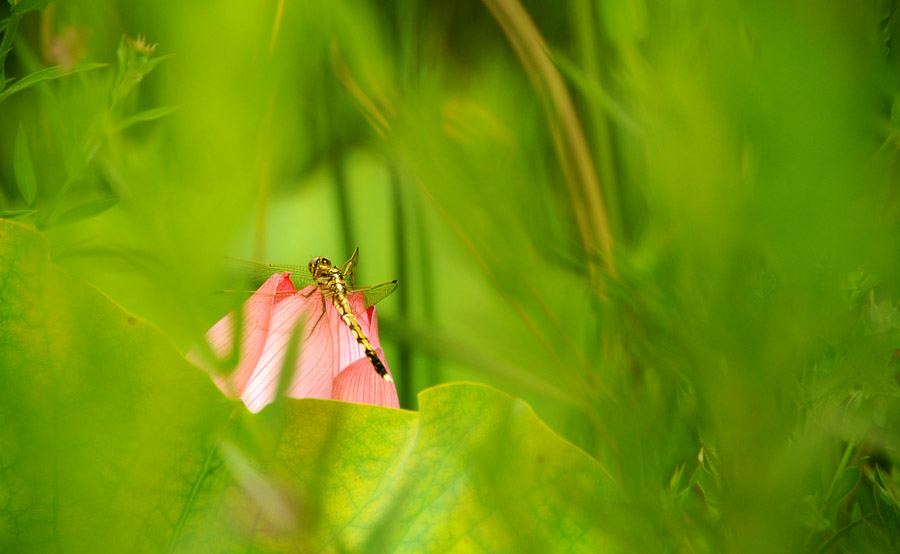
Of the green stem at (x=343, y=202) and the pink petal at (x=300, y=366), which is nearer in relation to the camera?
the pink petal at (x=300, y=366)

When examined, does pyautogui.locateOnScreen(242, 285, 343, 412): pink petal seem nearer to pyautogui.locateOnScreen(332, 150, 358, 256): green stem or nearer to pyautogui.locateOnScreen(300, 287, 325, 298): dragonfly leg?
pyautogui.locateOnScreen(300, 287, 325, 298): dragonfly leg

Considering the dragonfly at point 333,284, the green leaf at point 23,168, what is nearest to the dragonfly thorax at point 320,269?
the dragonfly at point 333,284

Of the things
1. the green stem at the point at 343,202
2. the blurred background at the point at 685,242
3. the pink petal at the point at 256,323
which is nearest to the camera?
the blurred background at the point at 685,242

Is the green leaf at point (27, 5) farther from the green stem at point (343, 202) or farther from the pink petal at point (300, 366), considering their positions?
the green stem at point (343, 202)

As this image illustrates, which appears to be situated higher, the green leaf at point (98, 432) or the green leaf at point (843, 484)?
the green leaf at point (98, 432)

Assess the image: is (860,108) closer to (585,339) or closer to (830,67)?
→ (830,67)

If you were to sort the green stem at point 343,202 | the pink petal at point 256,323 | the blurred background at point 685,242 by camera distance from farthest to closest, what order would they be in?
the green stem at point 343,202 → the pink petal at point 256,323 → the blurred background at point 685,242

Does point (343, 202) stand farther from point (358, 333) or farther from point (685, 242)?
point (685, 242)

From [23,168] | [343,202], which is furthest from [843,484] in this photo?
[343,202]
